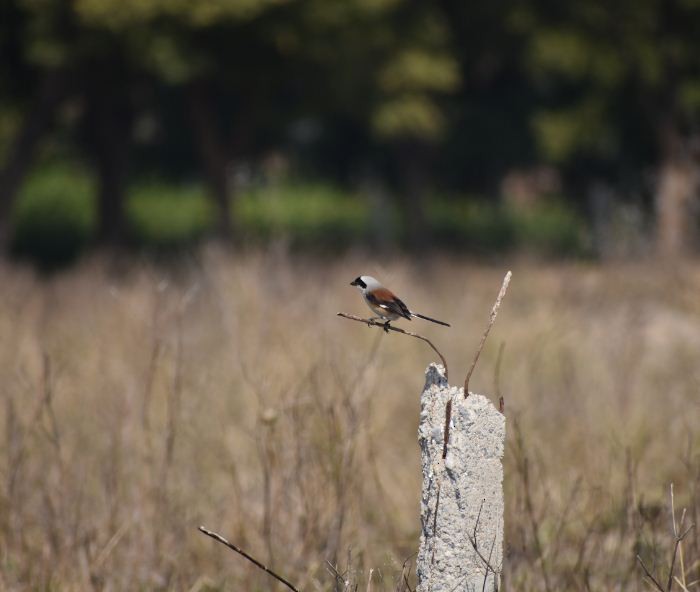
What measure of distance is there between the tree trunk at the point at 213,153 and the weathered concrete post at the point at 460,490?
521 inches

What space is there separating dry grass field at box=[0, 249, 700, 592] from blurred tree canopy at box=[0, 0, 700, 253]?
11.8 ft

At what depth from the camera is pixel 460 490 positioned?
7.45 feet

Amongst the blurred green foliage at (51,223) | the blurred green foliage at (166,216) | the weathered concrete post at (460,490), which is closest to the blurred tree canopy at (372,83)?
the blurred green foliage at (51,223)

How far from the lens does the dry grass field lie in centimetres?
354

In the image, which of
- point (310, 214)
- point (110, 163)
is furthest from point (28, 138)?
point (310, 214)

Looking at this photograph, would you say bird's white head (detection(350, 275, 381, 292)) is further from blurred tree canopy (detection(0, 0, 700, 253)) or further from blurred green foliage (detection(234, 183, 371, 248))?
blurred green foliage (detection(234, 183, 371, 248))

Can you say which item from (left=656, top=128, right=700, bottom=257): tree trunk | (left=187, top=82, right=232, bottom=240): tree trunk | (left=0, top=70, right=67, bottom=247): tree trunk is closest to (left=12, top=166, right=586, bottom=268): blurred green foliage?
(left=656, top=128, right=700, bottom=257): tree trunk

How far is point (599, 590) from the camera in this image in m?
3.44

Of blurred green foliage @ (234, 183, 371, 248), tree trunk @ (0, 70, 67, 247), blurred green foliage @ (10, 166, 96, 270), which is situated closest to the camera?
tree trunk @ (0, 70, 67, 247)

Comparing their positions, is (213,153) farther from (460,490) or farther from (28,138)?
(460,490)

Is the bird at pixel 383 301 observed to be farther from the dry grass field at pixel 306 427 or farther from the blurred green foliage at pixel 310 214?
the blurred green foliage at pixel 310 214

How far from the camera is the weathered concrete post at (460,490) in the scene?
2264 millimetres

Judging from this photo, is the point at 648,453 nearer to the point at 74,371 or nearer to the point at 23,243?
the point at 74,371

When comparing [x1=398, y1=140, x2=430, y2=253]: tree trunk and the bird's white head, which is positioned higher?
[x1=398, y1=140, x2=430, y2=253]: tree trunk
